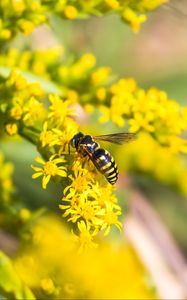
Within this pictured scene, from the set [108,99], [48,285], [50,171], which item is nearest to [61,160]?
[50,171]

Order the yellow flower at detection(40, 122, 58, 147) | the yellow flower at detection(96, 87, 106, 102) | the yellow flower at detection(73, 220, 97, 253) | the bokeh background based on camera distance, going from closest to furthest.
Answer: the yellow flower at detection(73, 220, 97, 253), the yellow flower at detection(40, 122, 58, 147), the yellow flower at detection(96, 87, 106, 102), the bokeh background

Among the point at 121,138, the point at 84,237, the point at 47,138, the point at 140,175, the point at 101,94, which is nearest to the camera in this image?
the point at 84,237

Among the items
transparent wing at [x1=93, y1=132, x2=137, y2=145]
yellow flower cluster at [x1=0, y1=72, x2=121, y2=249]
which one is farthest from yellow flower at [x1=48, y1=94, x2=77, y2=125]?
transparent wing at [x1=93, y1=132, x2=137, y2=145]

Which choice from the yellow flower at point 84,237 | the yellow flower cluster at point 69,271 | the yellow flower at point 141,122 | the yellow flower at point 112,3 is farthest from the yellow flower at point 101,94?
the yellow flower at point 84,237

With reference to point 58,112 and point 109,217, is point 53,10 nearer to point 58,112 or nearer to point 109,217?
point 58,112

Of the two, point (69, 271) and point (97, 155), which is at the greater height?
point (97, 155)

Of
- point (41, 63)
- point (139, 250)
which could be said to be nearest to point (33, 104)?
point (41, 63)

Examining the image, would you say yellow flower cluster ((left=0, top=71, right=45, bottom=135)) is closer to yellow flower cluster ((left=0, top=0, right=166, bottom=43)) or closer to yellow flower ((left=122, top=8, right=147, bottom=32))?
yellow flower cluster ((left=0, top=0, right=166, bottom=43))
